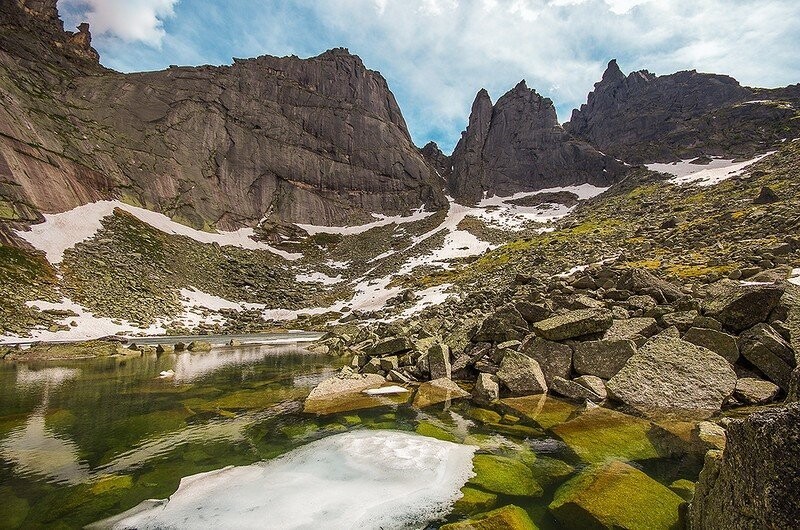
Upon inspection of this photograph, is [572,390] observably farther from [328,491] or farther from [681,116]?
[681,116]

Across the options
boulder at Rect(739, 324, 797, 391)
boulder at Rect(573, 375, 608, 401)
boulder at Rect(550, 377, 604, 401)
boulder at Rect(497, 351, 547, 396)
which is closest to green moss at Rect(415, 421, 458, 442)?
boulder at Rect(497, 351, 547, 396)

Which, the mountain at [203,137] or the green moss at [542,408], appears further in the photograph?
the mountain at [203,137]

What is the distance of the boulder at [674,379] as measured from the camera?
1034 cm

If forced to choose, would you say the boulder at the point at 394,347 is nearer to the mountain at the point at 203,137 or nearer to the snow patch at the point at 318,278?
the snow patch at the point at 318,278

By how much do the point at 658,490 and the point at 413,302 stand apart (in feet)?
158

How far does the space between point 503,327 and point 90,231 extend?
248 feet

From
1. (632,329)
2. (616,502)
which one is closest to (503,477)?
(616,502)

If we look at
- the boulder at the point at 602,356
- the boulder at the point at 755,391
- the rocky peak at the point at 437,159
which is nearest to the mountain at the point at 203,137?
the rocky peak at the point at 437,159

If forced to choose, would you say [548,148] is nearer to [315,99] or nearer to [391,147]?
[391,147]

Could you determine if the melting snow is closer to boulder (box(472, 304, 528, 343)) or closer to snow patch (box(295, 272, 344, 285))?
snow patch (box(295, 272, 344, 285))

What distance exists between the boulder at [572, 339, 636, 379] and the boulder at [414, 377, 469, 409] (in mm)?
4428

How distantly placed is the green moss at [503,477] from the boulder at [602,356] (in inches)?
265

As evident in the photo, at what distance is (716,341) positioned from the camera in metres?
11.8

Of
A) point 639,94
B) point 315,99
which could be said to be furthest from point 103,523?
point 639,94
